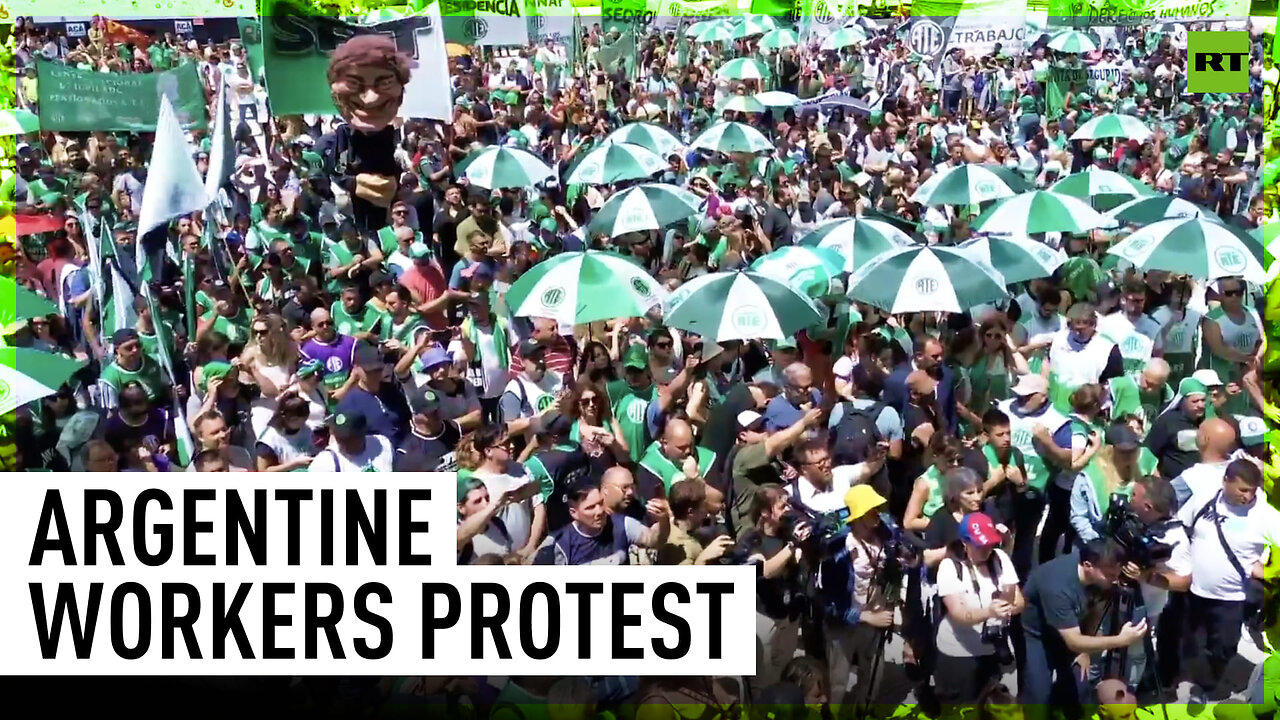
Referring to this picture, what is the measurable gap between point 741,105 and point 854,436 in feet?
31.8

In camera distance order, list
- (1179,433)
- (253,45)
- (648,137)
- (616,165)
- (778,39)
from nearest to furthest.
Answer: (1179,433) < (616,165) < (648,137) < (253,45) < (778,39)

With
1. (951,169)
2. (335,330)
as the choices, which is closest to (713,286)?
(335,330)

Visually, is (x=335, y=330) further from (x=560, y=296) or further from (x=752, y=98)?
(x=752, y=98)

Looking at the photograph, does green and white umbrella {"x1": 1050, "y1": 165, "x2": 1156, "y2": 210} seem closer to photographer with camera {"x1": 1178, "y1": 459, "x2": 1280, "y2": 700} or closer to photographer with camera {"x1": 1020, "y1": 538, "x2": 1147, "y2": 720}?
photographer with camera {"x1": 1178, "y1": 459, "x2": 1280, "y2": 700}

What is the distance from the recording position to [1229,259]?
7629mm

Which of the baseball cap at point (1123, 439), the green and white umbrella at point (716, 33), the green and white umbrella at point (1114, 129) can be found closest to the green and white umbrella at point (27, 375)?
the baseball cap at point (1123, 439)

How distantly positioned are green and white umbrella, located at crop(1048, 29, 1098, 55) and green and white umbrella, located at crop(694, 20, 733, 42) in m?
4.05

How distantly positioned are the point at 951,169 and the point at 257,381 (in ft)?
18.2

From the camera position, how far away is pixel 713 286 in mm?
6996

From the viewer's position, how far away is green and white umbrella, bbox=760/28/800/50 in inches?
778

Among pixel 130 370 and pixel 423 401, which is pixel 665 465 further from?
pixel 130 370

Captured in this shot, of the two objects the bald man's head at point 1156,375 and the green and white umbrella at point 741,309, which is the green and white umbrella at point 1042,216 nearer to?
the bald man's head at point 1156,375

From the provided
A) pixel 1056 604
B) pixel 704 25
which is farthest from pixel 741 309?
pixel 704 25

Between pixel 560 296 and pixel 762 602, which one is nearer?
pixel 762 602
